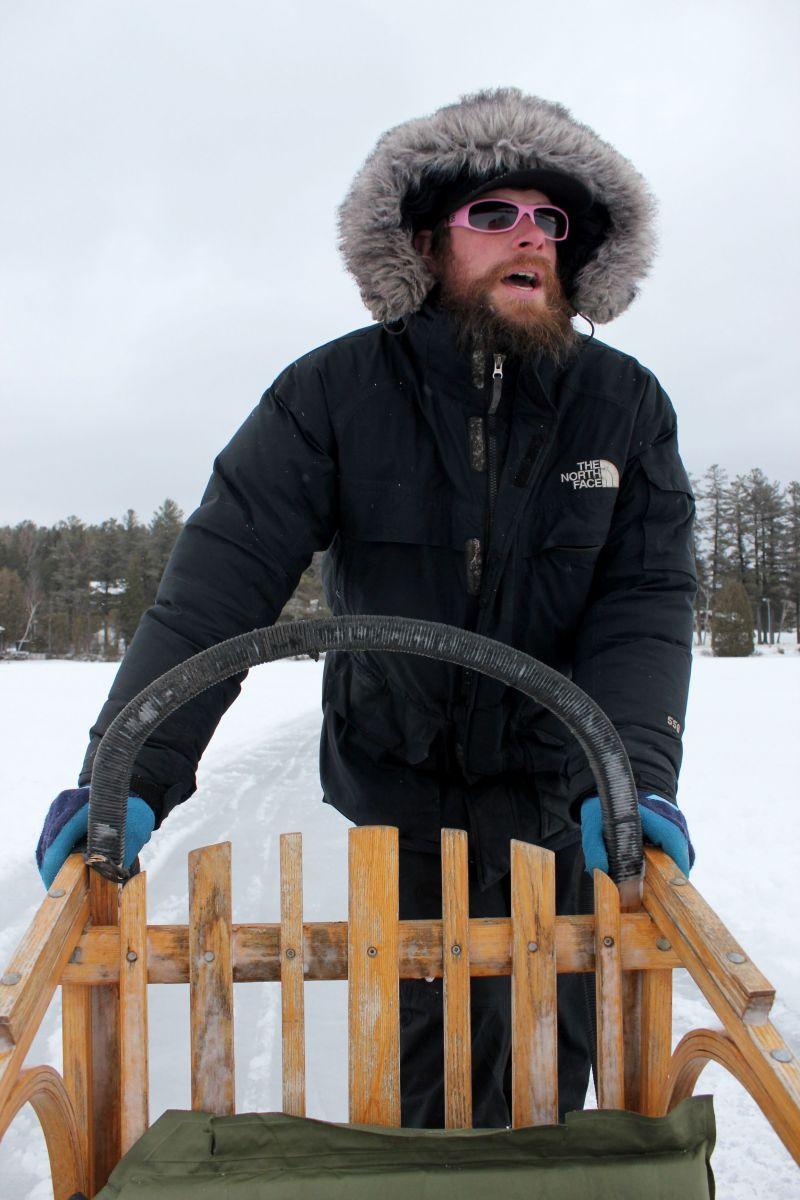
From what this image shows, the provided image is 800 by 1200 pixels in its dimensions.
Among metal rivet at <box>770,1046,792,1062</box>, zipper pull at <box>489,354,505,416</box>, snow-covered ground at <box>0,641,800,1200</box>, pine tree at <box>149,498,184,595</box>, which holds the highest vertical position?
pine tree at <box>149,498,184,595</box>

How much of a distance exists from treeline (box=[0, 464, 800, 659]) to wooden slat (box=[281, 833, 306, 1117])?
166 ft

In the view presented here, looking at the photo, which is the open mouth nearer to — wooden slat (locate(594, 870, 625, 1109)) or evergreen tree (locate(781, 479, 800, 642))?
wooden slat (locate(594, 870, 625, 1109))

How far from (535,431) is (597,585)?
385 millimetres

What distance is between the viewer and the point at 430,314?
1.95 meters

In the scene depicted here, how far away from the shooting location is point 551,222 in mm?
1972

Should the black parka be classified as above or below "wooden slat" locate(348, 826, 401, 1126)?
above

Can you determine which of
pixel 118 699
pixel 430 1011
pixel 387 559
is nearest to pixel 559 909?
pixel 430 1011

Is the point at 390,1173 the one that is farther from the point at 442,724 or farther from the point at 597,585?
the point at 597,585

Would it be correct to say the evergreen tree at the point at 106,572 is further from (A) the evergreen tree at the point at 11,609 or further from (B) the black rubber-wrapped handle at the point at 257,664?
(B) the black rubber-wrapped handle at the point at 257,664

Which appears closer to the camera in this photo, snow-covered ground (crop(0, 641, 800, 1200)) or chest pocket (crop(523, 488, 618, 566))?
chest pocket (crop(523, 488, 618, 566))

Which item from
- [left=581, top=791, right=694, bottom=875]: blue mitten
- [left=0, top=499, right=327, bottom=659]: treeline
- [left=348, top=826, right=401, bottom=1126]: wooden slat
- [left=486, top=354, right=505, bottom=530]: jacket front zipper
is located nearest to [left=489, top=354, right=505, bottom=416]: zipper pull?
[left=486, top=354, right=505, bottom=530]: jacket front zipper

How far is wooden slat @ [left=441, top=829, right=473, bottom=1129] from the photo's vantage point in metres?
1.26

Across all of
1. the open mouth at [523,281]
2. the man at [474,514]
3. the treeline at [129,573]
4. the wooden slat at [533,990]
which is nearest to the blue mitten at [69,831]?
the man at [474,514]

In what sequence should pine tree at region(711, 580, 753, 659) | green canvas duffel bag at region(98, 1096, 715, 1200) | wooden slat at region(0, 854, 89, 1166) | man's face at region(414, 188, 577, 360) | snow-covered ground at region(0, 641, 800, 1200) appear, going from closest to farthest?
wooden slat at region(0, 854, 89, 1166), green canvas duffel bag at region(98, 1096, 715, 1200), man's face at region(414, 188, 577, 360), snow-covered ground at region(0, 641, 800, 1200), pine tree at region(711, 580, 753, 659)
